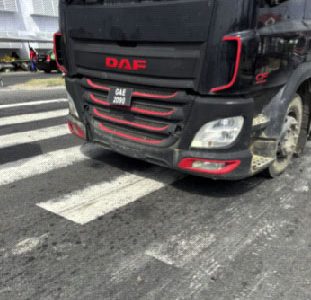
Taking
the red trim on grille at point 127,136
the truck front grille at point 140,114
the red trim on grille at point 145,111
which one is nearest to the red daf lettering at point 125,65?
the truck front grille at point 140,114

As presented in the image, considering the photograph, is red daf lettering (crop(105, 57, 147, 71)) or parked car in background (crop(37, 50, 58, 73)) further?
parked car in background (crop(37, 50, 58, 73))

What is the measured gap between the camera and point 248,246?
2779 millimetres

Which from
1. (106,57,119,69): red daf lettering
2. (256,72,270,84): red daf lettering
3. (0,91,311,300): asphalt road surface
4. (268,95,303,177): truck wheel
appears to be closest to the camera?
(0,91,311,300): asphalt road surface

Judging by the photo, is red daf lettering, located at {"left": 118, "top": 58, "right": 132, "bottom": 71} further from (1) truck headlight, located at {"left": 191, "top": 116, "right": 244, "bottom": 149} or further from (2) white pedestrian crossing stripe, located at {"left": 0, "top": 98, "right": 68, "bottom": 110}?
(2) white pedestrian crossing stripe, located at {"left": 0, "top": 98, "right": 68, "bottom": 110}

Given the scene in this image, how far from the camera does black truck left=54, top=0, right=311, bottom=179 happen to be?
2.82m

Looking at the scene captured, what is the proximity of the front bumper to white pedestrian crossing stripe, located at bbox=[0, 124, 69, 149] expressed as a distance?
2.41m

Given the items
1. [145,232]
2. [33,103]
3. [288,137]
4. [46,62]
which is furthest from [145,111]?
[46,62]

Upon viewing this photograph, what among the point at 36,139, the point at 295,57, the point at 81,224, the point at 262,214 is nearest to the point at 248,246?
the point at 262,214

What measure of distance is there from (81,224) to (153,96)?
4.28ft

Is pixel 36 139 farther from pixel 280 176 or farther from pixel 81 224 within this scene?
pixel 280 176

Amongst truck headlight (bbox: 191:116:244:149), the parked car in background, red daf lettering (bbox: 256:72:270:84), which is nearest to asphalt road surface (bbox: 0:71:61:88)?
the parked car in background

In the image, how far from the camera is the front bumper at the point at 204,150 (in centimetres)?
301

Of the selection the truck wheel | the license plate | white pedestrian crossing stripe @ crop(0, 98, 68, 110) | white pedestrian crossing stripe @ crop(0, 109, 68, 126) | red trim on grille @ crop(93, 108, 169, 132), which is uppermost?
the license plate

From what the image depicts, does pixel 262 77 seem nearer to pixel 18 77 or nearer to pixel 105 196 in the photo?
pixel 105 196
